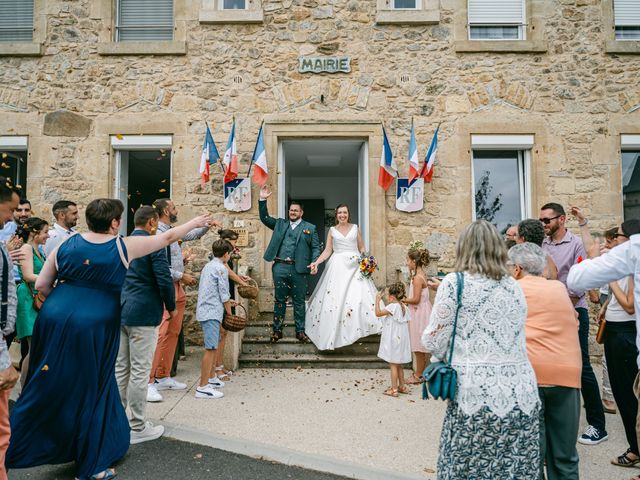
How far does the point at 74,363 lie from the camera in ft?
10.5

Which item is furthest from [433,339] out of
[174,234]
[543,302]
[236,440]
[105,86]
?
[105,86]

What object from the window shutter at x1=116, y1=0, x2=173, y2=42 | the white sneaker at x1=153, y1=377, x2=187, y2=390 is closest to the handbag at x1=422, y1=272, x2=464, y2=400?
the white sneaker at x1=153, y1=377, x2=187, y2=390

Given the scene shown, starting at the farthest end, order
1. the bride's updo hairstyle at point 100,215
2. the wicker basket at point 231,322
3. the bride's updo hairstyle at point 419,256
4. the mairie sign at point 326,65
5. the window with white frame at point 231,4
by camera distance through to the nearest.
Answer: the window with white frame at point 231,4 < the mairie sign at point 326,65 < the bride's updo hairstyle at point 419,256 < the wicker basket at point 231,322 < the bride's updo hairstyle at point 100,215

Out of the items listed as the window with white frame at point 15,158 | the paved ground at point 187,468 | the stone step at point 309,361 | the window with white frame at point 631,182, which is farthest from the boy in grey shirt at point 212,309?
the window with white frame at point 631,182

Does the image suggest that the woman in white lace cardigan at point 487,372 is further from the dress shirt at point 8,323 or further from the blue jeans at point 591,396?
the dress shirt at point 8,323

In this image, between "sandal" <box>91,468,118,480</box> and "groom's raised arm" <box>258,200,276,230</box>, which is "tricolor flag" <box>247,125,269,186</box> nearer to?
"groom's raised arm" <box>258,200,276,230</box>

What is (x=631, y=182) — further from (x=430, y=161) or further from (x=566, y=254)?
(x=566, y=254)

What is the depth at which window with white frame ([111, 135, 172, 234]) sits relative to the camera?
836 centimetres

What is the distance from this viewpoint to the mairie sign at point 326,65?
8.28 m

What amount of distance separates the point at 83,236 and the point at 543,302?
120 inches

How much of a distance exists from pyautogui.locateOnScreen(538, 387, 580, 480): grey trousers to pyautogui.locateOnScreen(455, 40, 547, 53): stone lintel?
6.95m

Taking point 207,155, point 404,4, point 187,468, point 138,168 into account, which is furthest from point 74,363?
point 404,4

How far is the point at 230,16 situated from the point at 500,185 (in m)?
5.66

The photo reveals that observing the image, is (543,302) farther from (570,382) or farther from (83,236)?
(83,236)
